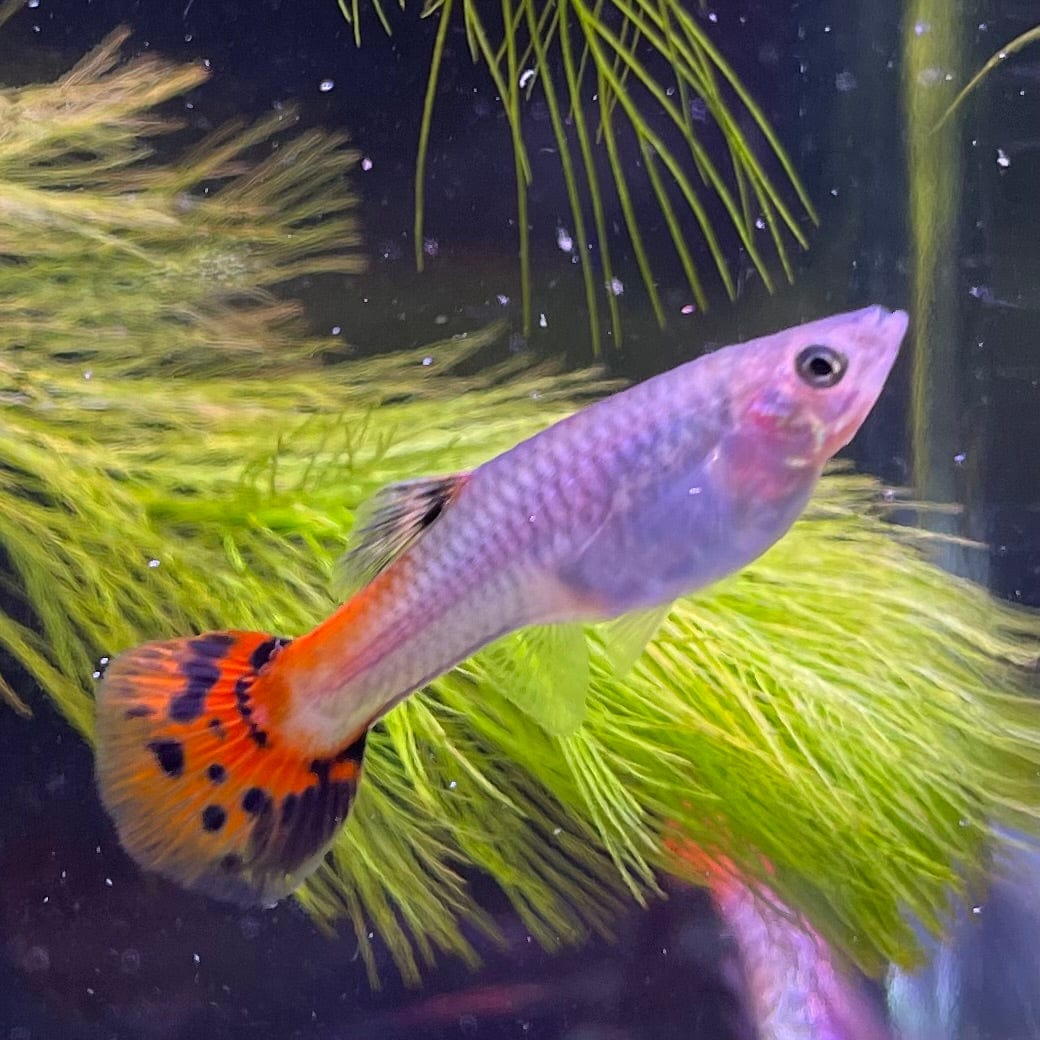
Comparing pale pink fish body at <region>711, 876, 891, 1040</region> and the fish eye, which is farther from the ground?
the fish eye

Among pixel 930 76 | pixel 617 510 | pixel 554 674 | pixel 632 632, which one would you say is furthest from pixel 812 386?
pixel 930 76

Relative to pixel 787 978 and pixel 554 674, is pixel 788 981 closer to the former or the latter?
pixel 787 978

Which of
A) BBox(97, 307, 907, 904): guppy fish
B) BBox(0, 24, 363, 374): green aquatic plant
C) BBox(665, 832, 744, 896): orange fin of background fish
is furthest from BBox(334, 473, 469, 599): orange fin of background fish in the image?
BBox(665, 832, 744, 896): orange fin of background fish

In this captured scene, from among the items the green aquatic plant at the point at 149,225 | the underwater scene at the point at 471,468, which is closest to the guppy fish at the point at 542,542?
the underwater scene at the point at 471,468

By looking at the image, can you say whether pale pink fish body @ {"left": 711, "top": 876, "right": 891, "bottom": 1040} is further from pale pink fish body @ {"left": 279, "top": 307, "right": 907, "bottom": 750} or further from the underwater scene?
pale pink fish body @ {"left": 279, "top": 307, "right": 907, "bottom": 750}

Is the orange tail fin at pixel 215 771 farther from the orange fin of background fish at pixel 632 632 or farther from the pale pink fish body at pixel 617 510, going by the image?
the orange fin of background fish at pixel 632 632

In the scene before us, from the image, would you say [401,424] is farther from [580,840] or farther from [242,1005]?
[242,1005]

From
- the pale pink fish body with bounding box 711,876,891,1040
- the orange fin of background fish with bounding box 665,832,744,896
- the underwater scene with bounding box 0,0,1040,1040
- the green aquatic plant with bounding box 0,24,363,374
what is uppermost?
the green aquatic plant with bounding box 0,24,363,374

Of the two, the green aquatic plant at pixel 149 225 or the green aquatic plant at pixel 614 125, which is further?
the green aquatic plant at pixel 614 125

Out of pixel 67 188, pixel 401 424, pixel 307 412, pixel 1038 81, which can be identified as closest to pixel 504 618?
pixel 401 424

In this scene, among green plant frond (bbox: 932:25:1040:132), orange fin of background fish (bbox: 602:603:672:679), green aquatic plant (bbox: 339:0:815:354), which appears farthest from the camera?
green plant frond (bbox: 932:25:1040:132)
